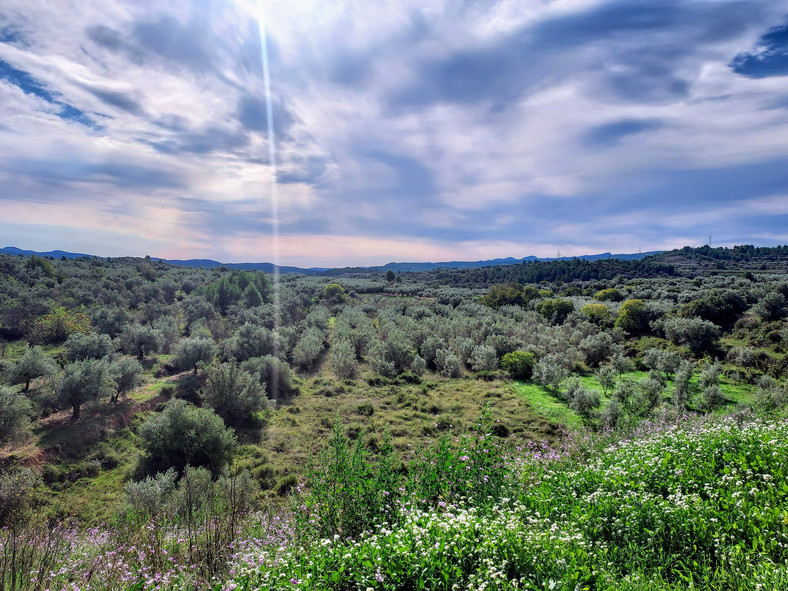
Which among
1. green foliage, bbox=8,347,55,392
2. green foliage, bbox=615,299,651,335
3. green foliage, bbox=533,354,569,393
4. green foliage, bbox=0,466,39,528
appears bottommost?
green foliage, bbox=0,466,39,528

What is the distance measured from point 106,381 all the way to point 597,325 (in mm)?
33673

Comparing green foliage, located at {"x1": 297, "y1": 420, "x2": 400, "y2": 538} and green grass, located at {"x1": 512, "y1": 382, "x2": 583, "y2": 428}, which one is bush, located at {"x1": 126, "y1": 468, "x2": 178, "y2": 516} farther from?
green grass, located at {"x1": 512, "y1": 382, "x2": 583, "y2": 428}

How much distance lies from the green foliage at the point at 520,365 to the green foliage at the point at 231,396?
1369 centimetres

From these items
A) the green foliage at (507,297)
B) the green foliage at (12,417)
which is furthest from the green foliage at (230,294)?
the green foliage at (507,297)

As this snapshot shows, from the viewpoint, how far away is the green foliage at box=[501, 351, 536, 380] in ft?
66.4

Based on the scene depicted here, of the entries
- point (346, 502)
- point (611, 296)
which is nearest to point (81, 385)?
point (346, 502)

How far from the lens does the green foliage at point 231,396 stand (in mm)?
14859

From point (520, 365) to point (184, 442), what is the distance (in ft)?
54.8

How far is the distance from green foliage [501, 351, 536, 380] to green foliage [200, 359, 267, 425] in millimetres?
13689

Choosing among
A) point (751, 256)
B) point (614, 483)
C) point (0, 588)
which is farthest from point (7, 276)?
point (751, 256)

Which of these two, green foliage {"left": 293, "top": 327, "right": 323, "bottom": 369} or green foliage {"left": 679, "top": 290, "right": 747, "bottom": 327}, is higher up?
green foliage {"left": 679, "top": 290, "right": 747, "bottom": 327}

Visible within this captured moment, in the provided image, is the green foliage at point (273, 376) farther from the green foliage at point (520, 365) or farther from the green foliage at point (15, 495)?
the green foliage at point (520, 365)

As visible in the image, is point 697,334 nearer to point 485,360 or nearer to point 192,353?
point 485,360

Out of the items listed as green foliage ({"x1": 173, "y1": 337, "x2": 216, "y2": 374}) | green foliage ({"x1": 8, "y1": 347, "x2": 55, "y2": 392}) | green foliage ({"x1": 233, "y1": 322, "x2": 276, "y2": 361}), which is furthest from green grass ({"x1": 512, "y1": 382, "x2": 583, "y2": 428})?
green foliage ({"x1": 8, "y1": 347, "x2": 55, "y2": 392})
